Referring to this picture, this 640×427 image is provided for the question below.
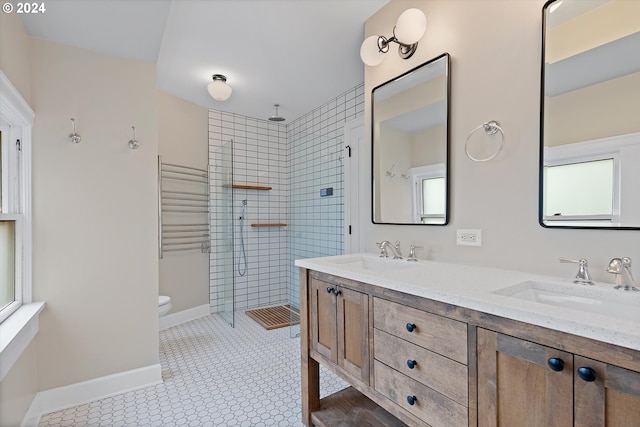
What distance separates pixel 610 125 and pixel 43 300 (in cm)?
305

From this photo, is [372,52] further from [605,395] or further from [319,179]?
[605,395]

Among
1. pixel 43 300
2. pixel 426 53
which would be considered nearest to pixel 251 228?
pixel 43 300

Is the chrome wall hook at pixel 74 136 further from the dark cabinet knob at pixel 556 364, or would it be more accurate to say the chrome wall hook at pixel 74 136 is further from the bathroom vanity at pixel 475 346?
the dark cabinet knob at pixel 556 364

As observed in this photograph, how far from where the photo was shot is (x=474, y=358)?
1.00 metres

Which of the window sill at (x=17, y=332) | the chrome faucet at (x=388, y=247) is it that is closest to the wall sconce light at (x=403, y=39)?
the chrome faucet at (x=388, y=247)

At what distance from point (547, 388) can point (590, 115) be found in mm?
1047

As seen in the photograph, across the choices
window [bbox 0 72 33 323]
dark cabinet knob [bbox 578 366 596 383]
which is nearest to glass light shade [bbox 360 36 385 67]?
dark cabinet knob [bbox 578 366 596 383]

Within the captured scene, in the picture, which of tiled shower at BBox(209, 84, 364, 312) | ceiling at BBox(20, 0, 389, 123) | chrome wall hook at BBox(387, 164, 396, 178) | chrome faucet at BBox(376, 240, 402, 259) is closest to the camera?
ceiling at BBox(20, 0, 389, 123)

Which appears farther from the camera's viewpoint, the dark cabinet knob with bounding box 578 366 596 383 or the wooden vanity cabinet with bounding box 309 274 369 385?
the wooden vanity cabinet with bounding box 309 274 369 385

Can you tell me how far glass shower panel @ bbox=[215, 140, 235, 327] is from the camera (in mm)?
3693

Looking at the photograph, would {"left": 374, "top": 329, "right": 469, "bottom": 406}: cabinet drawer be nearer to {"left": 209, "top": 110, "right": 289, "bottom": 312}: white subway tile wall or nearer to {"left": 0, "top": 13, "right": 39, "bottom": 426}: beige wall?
{"left": 0, "top": 13, "right": 39, "bottom": 426}: beige wall

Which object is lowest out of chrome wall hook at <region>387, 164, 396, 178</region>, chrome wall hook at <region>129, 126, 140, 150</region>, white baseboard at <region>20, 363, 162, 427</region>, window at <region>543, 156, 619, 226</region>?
white baseboard at <region>20, 363, 162, 427</region>

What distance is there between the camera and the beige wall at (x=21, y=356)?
1.50 metres

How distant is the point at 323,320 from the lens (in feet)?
5.61
